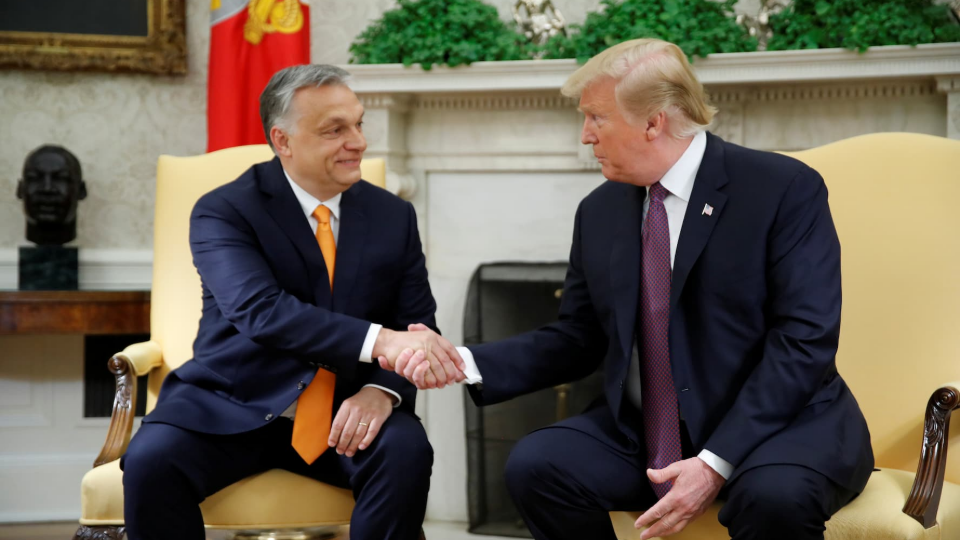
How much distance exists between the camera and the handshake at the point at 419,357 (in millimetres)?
1987

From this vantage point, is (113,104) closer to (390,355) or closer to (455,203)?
(455,203)

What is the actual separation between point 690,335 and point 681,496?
1.14 ft

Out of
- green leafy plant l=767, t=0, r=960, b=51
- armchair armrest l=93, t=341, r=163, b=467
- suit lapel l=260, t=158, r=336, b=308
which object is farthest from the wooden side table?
green leafy plant l=767, t=0, r=960, b=51

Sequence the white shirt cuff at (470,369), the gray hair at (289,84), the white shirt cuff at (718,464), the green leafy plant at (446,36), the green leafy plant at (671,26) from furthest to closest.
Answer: the green leafy plant at (446,36), the green leafy plant at (671,26), the gray hair at (289,84), the white shirt cuff at (470,369), the white shirt cuff at (718,464)

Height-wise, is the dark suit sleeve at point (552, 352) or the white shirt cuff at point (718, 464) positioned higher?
the dark suit sleeve at point (552, 352)

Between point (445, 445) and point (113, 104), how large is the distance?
186 centimetres

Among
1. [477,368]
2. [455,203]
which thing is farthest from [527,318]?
[477,368]

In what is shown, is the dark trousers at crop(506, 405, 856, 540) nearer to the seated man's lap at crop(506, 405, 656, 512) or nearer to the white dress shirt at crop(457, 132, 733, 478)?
the seated man's lap at crop(506, 405, 656, 512)

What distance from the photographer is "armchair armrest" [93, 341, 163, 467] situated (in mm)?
2182

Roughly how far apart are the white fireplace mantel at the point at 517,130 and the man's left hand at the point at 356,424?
1.41 metres

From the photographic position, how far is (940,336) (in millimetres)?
2145

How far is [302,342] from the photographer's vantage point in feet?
6.52

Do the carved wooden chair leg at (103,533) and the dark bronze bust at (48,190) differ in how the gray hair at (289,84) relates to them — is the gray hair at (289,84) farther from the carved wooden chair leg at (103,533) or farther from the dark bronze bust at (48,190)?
the dark bronze bust at (48,190)

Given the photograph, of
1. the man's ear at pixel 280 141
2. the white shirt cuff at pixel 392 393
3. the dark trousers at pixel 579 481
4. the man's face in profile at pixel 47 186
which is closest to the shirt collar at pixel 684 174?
the dark trousers at pixel 579 481
